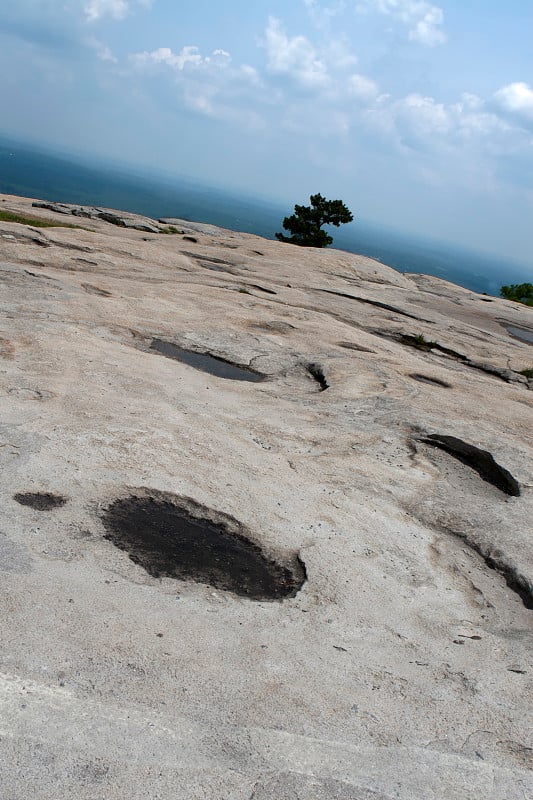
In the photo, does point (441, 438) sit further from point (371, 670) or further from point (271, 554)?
point (371, 670)

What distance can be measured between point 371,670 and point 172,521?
3215 mm

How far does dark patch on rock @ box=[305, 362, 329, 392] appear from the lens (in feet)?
51.7

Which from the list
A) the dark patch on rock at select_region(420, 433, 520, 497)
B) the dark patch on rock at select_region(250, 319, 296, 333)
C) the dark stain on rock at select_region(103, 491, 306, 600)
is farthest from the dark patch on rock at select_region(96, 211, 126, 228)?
the dark stain on rock at select_region(103, 491, 306, 600)

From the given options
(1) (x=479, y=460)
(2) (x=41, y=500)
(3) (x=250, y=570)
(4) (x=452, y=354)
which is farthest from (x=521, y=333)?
(2) (x=41, y=500)

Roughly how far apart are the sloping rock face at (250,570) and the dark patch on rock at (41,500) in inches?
1.5

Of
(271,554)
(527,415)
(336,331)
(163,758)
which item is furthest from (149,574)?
(336,331)

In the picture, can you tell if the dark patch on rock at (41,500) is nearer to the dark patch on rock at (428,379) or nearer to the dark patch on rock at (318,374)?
the dark patch on rock at (318,374)

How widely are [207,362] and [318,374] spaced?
276cm

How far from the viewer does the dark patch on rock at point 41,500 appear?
7.97 metres

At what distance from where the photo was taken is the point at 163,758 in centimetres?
495

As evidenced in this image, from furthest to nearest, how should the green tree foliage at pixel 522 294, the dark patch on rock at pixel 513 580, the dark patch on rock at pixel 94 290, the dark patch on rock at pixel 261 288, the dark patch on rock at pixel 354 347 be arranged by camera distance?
the green tree foliage at pixel 522 294 < the dark patch on rock at pixel 261 288 < the dark patch on rock at pixel 94 290 < the dark patch on rock at pixel 354 347 < the dark patch on rock at pixel 513 580

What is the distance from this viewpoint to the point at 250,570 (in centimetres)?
786

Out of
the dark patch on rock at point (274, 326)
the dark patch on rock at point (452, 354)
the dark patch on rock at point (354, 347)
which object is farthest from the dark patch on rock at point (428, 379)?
the dark patch on rock at point (452, 354)

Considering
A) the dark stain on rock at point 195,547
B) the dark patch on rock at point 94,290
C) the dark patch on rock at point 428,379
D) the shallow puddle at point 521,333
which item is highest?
the shallow puddle at point 521,333
